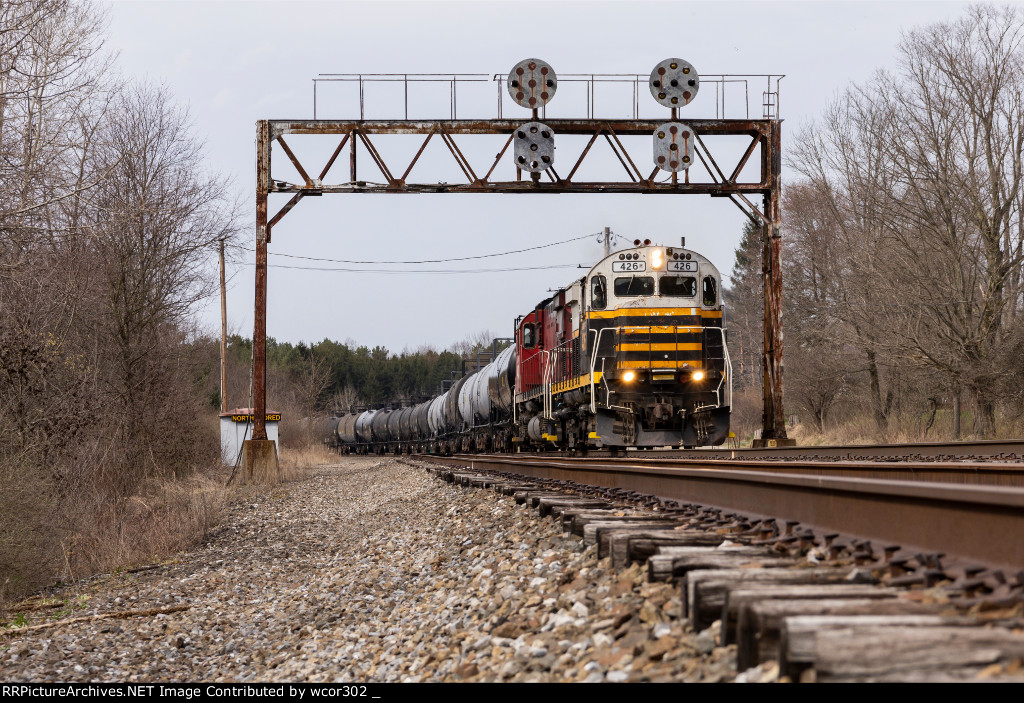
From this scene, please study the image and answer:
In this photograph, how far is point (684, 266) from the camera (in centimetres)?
1551

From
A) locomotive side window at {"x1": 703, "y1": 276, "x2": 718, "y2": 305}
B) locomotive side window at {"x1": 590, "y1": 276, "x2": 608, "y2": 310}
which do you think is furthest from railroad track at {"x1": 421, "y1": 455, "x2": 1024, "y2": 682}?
locomotive side window at {"x1": 703, "y1": 276, "x2": 718, "y2": 305}

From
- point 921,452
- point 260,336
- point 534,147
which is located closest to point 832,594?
point 921,452

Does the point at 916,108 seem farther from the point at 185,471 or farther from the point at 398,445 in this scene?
the point at 398,445

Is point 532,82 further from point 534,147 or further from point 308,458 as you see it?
point 308,458

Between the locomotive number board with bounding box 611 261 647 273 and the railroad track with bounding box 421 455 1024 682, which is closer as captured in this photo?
the railroad track with bounding box 421 455 1024 682

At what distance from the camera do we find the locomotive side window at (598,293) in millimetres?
15258

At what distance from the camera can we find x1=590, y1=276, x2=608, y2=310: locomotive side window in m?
15.3

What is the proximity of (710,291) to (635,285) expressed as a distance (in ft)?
4.09

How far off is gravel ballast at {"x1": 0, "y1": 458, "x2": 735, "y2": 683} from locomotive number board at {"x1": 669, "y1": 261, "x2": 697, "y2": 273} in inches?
210

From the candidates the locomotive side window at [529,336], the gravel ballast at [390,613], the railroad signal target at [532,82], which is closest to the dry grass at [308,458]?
the locomotive side window at [529,336]

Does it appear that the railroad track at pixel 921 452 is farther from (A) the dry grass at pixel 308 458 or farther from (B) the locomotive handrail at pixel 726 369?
(A) the dry grass at pixel 308 458

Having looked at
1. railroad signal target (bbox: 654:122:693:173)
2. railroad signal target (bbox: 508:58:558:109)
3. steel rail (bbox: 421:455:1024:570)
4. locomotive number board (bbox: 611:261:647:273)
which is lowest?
steel rail (bbox: 421:455:1024:570)

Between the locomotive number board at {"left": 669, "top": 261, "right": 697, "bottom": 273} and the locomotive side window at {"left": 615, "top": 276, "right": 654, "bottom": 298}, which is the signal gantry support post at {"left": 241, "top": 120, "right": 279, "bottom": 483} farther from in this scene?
the locomotive number board at {"left": 669, "top": 261, "right": 697, "bottom": 273}

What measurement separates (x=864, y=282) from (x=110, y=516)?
786 inches
